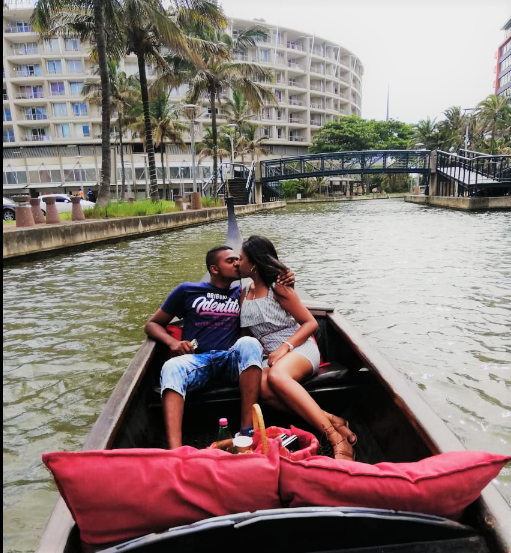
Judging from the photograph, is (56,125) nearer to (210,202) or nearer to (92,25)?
(210,202)

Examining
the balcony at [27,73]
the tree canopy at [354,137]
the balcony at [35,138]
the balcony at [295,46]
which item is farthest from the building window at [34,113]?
the balcony at [295,46]

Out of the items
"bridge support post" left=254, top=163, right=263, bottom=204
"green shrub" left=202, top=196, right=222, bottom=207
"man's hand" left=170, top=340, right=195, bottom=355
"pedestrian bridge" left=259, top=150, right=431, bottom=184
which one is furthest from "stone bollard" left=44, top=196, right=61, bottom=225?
"pedestrian bridge" left=259, top=150, right=431, bottom=184

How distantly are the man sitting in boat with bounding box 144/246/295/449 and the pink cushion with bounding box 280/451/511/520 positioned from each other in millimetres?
961

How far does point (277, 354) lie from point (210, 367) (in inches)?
15.9

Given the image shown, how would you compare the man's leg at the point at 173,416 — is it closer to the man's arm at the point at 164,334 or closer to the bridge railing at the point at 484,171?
the man's arm at the point at 164,334

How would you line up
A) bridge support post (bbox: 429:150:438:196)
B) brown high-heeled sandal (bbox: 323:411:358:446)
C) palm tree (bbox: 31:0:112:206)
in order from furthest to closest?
bridge support post (bbox: 429:150:438:196) < palm tree (bbox: 31:0:112:206) < brown high-heeled sandal (bbox: 323:411:358:446)

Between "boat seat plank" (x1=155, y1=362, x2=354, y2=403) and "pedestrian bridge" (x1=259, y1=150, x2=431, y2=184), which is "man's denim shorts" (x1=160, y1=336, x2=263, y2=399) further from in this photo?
"pedestrian bridge" (x1=259, y1=150, x2=431, y2=184)

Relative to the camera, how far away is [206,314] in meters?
2.99

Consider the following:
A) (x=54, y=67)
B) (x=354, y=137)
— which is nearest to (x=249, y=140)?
(x=354, y=137)

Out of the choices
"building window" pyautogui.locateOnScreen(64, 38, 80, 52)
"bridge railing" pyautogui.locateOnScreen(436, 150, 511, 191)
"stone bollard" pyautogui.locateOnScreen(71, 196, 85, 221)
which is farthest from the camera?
"building window" pyautogui.locateOnScreen(64, 38, 80, 52)

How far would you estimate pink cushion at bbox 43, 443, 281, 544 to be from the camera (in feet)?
4.39

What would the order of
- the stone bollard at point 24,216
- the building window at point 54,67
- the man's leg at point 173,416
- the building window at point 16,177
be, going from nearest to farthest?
the man's leg at point 173,416 < the stone bollard at point 24,216 < the building window at point 16,177 < the building window at point 54,67

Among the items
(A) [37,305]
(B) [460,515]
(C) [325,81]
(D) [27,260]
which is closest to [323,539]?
(B) [460,515]

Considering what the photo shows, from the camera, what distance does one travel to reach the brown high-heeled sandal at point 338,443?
230cm
